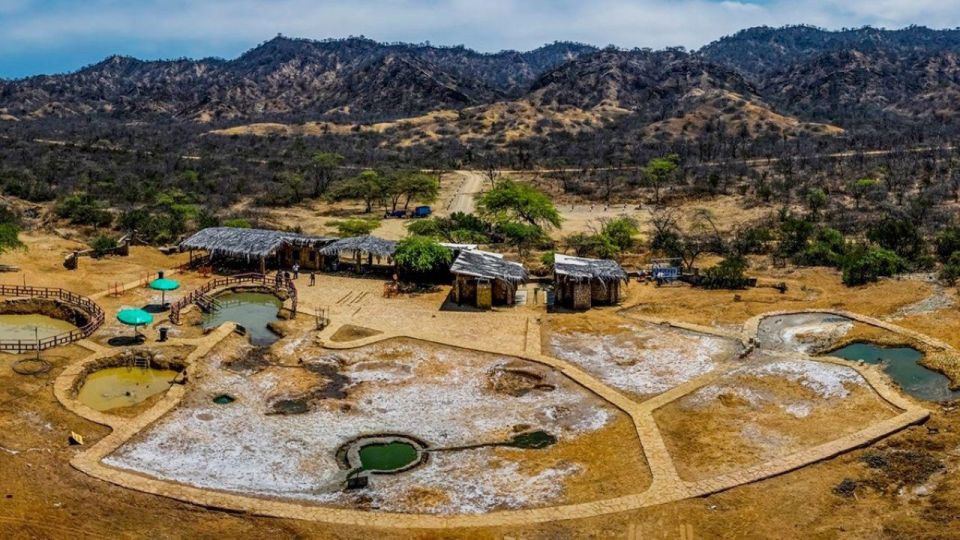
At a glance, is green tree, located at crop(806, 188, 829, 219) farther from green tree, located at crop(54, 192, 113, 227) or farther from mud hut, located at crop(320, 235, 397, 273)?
green tree, located at crop(54, 192, 113, 227)

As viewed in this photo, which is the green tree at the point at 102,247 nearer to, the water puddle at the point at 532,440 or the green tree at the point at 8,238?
the green tree at the point at 8,238

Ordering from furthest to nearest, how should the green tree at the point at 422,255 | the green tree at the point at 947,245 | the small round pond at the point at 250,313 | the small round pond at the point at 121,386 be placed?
the green tree at the point at 947,245
the green tree at the point at 422,255
the small round pond at the point at 250,313
the small round pond at the point at 121,386

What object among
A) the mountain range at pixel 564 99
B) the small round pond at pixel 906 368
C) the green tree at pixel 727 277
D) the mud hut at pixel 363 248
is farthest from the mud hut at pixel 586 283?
the mountain range at pixel 564 99

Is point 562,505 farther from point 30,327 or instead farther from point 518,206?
point 518,206

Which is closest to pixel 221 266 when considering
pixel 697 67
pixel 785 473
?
pixel 785 473

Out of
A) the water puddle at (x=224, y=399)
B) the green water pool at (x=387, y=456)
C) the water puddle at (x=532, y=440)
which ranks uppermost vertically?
the water puddle at (x=224, y=399)
